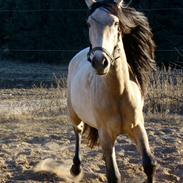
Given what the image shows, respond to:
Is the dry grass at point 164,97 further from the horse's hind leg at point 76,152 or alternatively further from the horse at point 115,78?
the horse at point 115,78

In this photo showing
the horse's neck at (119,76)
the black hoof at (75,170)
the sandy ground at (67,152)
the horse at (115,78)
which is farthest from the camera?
the black hoof at (75,170)

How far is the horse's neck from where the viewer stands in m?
4.52

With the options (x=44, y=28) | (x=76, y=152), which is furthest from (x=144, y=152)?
(x=44, y=28)

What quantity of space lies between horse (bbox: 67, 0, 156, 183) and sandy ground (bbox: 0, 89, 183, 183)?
0.82 meters

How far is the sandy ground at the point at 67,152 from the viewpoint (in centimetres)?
568

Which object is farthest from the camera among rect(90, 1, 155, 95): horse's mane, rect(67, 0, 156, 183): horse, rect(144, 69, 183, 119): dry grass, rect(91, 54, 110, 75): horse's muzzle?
rect(144, 69, 183, 119): dry grass

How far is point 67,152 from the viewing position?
662 cm

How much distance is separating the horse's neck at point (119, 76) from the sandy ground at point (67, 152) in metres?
1.30

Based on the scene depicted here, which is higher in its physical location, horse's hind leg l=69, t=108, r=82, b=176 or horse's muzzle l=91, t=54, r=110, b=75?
horse's muzzle l=91, t=54, r=110, b=75

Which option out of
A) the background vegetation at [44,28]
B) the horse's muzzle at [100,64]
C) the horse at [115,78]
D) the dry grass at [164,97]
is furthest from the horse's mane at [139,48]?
the background vegetation at [44,28]

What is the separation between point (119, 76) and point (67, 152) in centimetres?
229

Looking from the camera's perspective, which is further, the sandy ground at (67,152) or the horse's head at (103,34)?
the sandy ground at (67,152)

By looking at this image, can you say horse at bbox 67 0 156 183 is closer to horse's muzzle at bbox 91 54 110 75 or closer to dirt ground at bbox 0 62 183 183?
horse's muzzle at bbox 91 54 110 75

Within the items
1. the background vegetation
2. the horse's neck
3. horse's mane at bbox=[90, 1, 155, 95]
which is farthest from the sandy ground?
the background vegetation
